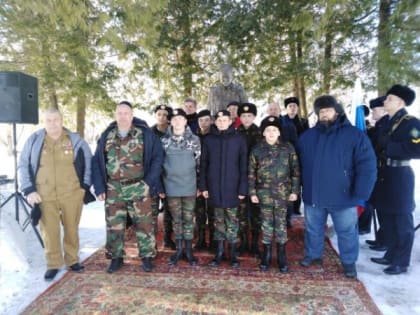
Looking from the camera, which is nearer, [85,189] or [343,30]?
[85,189]

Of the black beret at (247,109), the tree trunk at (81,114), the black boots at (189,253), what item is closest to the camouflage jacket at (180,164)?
the black boots at (189,253)

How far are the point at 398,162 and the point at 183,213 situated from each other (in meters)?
2.51

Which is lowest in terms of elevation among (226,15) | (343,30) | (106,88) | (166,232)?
(166,232)

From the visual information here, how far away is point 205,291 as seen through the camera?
3139 millimetres

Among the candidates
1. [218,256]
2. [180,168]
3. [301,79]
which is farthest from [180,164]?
[301,79]

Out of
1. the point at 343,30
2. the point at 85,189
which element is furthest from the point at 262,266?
the point at 343,30

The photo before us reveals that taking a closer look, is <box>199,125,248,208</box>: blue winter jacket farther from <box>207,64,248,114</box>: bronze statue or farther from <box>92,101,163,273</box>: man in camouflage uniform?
<box>207,64,248,114</box>: bronze statue

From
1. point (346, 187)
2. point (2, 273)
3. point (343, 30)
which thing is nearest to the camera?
point (346, 187)

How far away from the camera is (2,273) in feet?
11.4

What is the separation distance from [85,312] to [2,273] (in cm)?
137

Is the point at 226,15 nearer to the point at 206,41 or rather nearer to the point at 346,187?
the point at 206,41

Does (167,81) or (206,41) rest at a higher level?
(206,41)

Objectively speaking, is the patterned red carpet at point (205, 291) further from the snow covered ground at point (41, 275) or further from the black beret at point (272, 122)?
the black beret at point (272, 122)

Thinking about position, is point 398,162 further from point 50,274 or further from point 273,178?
point 50,274
